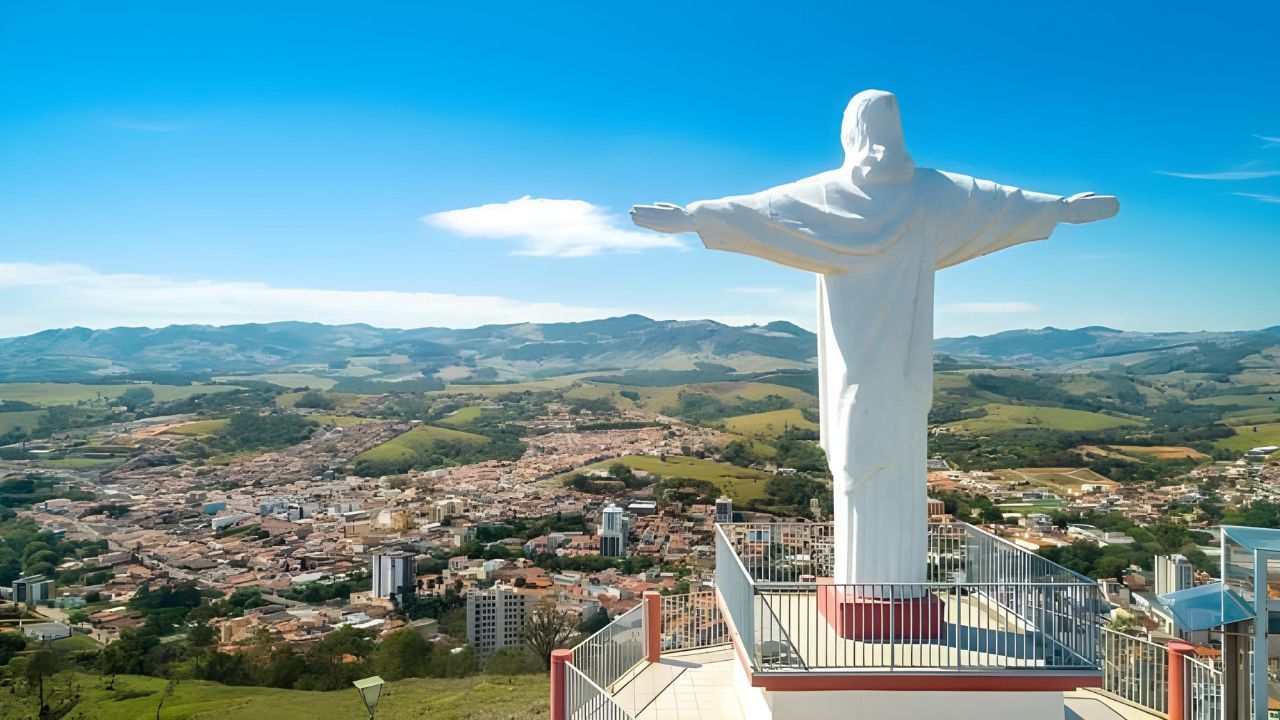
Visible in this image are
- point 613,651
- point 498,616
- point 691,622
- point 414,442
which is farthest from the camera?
point 414,442

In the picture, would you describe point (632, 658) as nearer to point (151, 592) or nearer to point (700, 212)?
point (700, 212)

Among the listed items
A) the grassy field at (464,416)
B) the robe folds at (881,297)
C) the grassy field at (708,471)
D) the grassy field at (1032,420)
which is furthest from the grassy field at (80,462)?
the robe folds at (881,297)

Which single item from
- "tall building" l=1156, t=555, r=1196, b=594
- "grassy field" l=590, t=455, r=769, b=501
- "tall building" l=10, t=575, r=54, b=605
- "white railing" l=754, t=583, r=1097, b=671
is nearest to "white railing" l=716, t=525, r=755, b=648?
"white railing" l=754, t=583, r=1097, b=671

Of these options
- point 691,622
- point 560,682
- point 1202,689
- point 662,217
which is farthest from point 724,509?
point 662,217

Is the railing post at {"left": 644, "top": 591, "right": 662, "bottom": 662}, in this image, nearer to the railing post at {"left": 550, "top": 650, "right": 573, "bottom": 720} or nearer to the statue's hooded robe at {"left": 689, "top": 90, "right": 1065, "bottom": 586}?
the railing post at {"left": 550, "top": 650, "right": 573, "bottom": 720}

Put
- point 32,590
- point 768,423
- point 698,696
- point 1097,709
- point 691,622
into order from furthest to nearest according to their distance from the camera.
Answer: point 768,423
point 32,590
point 691,622
point 698,696
point 1097,709

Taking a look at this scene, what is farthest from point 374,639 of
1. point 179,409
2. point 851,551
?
point 179,409

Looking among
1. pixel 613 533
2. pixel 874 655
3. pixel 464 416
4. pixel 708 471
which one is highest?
pixel 874 655

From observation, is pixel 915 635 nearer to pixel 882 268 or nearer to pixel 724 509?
pixel 882 268
